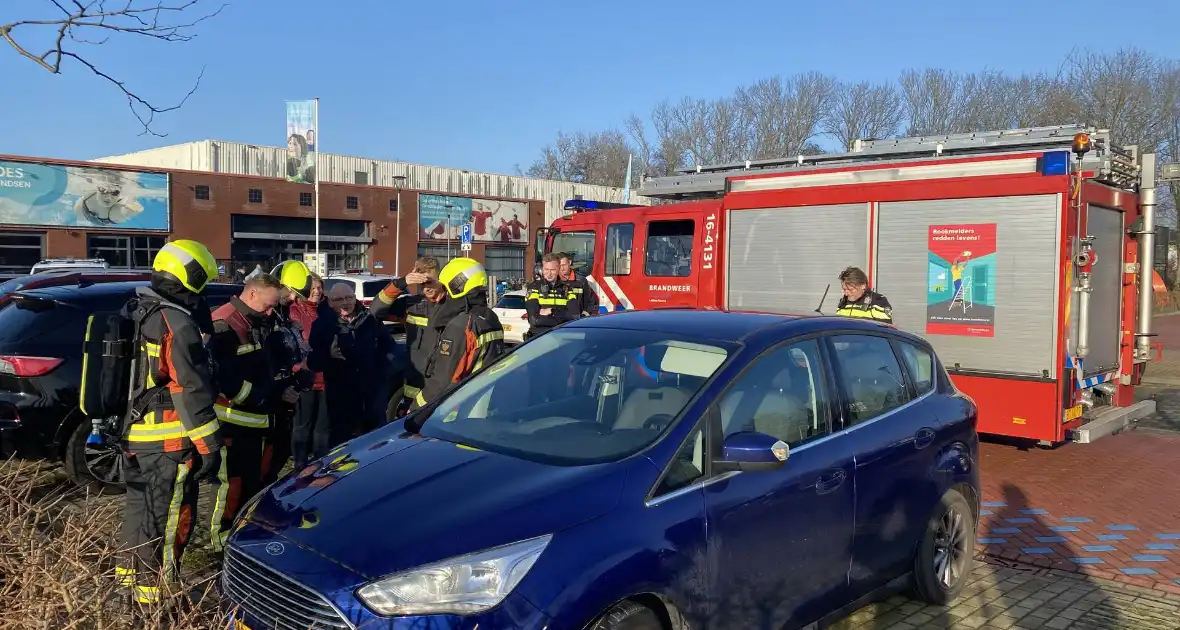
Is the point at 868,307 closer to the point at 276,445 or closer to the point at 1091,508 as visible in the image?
the point at 1091,508

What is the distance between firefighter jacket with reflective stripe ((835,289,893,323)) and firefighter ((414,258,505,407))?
3.42 m

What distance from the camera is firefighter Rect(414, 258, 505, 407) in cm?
560

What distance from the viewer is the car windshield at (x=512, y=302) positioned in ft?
55.6

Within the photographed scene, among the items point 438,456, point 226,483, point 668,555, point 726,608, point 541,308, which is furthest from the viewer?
point 541,308

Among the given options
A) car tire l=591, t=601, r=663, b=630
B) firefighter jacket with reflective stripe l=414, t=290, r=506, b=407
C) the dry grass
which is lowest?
car tire l=591, t=601, r=663, b=630

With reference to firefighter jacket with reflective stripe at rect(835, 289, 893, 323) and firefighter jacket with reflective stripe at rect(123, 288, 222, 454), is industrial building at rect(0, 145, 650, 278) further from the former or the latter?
firefighter jacket with reflective stripe at rect(835, 289, 893, 323)

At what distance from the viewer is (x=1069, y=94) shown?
108ft

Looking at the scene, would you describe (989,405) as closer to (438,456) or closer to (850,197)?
(850,197)

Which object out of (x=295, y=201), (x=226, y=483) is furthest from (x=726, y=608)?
(x=295, y=201)

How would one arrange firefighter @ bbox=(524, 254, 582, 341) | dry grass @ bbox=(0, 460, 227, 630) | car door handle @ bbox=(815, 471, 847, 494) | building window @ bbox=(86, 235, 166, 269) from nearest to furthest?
dry grass @ bbox=(0, 460, 227, 630) < car door handle @ bbox=(815, 471, 847, 494) < firefighter @ bbox=(524, 254, 582, 341) < building window @ bbox=(86, 235, 166, 269)

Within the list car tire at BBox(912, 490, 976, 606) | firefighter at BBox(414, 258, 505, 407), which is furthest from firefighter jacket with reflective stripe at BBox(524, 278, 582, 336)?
car tire at BBox(912, 490, 976, 606)

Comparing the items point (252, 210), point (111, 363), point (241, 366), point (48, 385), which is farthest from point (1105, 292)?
point (252, 210)

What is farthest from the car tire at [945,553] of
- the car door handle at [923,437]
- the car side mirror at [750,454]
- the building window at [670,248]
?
the building window at [670,248]

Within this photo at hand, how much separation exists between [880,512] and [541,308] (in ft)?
16.8
